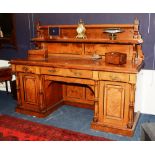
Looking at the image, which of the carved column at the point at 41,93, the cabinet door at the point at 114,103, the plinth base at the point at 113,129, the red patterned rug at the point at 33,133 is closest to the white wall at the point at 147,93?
the plinth base at the point at 113,129

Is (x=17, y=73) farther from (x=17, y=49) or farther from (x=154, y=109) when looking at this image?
(x=154, y=109)

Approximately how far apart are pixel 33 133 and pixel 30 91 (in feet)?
2.81

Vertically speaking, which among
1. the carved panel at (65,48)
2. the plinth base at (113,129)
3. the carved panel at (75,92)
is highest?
the carved panel at (65,48)

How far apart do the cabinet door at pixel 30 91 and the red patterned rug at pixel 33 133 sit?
0.36 meters

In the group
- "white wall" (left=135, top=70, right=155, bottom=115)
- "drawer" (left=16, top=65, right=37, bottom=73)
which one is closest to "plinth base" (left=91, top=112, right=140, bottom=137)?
"white wall" (left=135, top=70, right=155, bottom=115)

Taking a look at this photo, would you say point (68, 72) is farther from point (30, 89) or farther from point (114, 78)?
point (30, 89)

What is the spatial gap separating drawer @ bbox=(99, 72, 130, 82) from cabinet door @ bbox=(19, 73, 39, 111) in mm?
1209

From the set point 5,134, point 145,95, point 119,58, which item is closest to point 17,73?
point 5,134

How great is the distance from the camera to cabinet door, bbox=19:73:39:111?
155 inches

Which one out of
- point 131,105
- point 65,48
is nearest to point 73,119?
point 131,105

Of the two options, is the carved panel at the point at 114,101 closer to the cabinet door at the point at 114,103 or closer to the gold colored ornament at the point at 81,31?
the cabinet door at the point at 114,103

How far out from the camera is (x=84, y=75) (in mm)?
3447

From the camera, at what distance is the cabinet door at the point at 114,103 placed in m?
3.27

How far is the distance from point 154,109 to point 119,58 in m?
1.36
